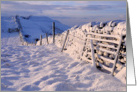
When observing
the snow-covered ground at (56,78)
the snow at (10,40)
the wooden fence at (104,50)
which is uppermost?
the snow at (10,40)

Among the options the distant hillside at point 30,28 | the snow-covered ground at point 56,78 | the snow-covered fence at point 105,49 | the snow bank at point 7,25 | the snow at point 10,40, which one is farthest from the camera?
the snow bank at point 7,25

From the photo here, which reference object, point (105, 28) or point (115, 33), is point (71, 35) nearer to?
point (105, 28)

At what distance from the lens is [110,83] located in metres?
3.89

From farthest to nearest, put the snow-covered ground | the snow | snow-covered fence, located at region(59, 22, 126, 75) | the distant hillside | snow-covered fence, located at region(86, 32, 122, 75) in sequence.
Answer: the distant hillside < the snow < snow-covered fence, located at region(86, 32, 122, 75) < snow-covered fence, located at region(59, 22, 126, 75) < the snow-covered ground

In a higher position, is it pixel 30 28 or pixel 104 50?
pixel 30 28

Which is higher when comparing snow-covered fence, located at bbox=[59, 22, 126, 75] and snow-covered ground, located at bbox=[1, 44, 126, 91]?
snow-covered fence, located at bbox=[59, 22, 126, 75]

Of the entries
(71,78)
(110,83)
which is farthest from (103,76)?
(71,78)

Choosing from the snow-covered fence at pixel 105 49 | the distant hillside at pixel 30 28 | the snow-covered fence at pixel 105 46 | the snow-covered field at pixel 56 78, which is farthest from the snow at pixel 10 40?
the snow-covered fence at pixel 105 49

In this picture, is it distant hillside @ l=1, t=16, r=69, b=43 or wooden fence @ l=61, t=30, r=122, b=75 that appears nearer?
wooden fence @ l=61, t=30, r=122, b=75

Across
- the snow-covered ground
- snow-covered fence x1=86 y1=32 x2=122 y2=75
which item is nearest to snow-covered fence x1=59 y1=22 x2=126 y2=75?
snow-covered fence x1=86 y1=32 x2=122 y2=75

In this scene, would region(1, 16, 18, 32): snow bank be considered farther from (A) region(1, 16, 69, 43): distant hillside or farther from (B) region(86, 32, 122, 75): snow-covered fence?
(B) region(86, 32, 122, 75): snow-covered fence

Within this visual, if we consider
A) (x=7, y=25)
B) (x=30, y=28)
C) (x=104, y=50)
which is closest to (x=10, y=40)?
(x=7, y=25)

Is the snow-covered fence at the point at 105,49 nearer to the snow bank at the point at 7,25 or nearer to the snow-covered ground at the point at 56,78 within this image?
the snow-covered ground at the point at 56,78

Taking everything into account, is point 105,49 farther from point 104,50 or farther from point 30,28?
point 30,28
